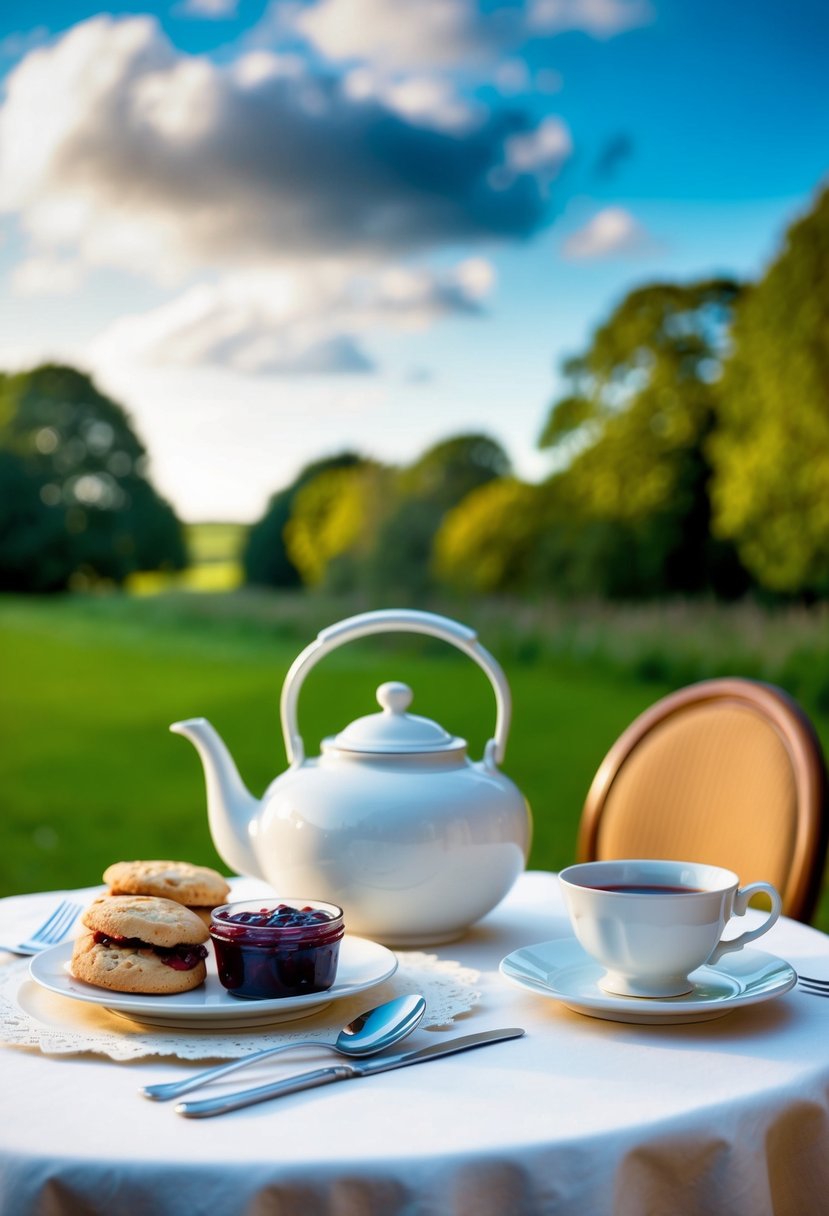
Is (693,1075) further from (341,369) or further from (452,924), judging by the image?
(341,369)

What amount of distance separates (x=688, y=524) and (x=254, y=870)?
319 cm

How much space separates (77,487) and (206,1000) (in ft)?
12.0

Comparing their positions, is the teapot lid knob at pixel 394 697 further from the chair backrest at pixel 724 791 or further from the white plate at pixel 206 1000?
the chair backrest at pixel 724 791

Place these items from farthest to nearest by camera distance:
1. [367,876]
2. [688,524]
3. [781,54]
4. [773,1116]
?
[688,524] < [781,54] < [367,876] < [773,1116]

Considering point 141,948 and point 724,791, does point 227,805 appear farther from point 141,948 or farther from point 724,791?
point 724,791

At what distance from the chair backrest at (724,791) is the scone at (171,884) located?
69 cm

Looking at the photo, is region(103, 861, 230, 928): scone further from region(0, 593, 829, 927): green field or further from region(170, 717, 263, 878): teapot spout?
region(0, 593, 829, 927): green field

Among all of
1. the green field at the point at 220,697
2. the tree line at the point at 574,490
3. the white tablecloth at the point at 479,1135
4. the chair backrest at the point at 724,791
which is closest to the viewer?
the white tablecloth at the point at 479,1135

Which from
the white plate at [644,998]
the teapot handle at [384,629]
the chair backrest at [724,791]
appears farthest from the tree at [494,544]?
the white plate at [644,998]

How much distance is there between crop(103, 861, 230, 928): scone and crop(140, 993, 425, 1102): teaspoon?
19 cm

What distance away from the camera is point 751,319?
13.1ft

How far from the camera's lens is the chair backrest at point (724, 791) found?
55.6 inches

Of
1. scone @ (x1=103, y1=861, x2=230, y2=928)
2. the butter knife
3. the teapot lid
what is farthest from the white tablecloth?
the teapot lid

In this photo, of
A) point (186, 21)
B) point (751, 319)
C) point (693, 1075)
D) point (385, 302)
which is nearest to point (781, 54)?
point (751, 319)
